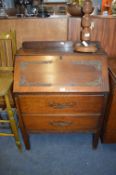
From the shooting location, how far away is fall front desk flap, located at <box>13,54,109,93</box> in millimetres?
1113

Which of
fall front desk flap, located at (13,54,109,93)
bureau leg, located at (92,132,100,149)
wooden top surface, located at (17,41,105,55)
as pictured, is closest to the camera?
fall front desk flap, located at (13,54,109,93)

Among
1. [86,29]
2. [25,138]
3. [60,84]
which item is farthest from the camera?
[25,138]

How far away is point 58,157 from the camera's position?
1421 millimetres

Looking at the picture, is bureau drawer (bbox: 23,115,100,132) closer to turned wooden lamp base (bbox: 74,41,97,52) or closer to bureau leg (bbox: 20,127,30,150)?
bureau leg (bbox: 20,127,30,150)

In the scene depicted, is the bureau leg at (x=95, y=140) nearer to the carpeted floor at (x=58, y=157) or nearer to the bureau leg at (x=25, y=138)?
the carpeted floor at (x=58, y=157)

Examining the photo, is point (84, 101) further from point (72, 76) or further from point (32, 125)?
point (32, 125)

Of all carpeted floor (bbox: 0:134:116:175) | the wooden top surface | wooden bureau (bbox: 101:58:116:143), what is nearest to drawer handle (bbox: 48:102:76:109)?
wooden bureau (bbox: 101:58:116:143)

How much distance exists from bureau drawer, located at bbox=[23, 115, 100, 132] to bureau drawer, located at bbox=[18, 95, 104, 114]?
65 mm

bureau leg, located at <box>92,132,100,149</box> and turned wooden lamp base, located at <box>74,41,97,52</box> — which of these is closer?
turned wooden lamp base, located at <box>74,41,97,52</box>

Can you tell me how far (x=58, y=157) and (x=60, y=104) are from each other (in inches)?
22.6

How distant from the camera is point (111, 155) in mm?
1433

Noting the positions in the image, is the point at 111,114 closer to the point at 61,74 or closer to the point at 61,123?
the point at 61,123

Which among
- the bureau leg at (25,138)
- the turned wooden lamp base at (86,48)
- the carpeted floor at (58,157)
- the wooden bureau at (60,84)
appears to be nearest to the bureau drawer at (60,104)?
the wooden bureau at (60,84)

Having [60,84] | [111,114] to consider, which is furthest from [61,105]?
[111,114]
